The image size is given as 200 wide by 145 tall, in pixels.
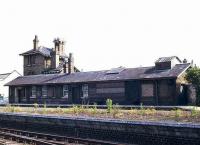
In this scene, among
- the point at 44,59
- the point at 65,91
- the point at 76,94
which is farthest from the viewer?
the point at 44,59

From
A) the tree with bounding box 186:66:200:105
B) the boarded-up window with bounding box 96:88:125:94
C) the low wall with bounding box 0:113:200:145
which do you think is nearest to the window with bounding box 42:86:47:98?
the boarded-up window with bounding box 96:88:125:94

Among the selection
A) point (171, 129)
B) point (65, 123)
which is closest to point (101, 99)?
point (65, 123)

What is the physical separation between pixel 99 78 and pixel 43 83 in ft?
27.0

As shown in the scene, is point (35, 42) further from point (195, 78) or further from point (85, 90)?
point (195, 78)

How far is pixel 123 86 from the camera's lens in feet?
102

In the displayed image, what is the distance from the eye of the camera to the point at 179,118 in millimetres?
16422

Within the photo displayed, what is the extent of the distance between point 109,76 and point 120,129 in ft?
61.2

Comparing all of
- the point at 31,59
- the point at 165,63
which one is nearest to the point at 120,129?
the point at 165,63

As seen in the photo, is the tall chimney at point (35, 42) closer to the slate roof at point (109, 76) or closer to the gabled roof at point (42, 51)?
the gabled roof at point (42, 51)

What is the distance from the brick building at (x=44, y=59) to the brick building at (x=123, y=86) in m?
5.99

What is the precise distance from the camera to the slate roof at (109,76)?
1157 inches

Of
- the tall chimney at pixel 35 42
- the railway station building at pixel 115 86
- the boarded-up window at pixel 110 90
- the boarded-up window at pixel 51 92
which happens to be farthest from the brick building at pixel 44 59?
the boarded-up window at pixel 110 90

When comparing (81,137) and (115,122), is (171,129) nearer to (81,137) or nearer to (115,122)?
(115,122)

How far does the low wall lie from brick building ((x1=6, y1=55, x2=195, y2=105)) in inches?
514
